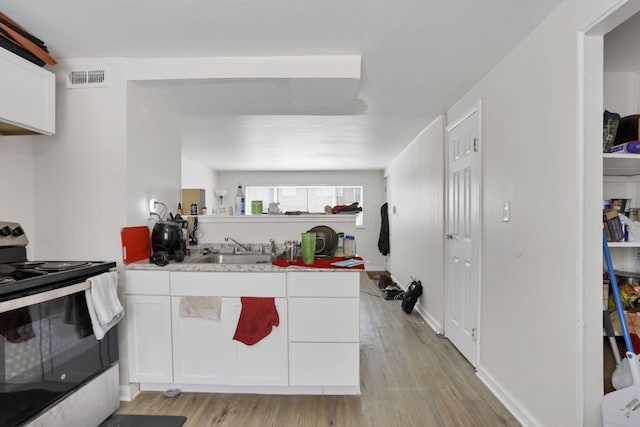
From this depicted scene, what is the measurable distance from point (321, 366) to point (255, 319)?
1.81ft

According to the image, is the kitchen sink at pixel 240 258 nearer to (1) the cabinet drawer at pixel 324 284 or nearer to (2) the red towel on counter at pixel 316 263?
(2) the red towel on counter at pixel 316 263

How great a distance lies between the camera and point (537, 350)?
1745 millimetres

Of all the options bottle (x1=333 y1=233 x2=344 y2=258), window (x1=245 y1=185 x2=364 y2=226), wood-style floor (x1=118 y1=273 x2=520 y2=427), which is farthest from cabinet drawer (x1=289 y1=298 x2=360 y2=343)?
window (x1=245 y1=185 x2=364 y2=226)

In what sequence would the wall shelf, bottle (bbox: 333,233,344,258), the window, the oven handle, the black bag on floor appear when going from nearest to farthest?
the oven handle < the wall shelf < bottle (bbox: 333,233,344,258) < the black bag on floor < the window

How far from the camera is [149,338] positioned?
2162mm

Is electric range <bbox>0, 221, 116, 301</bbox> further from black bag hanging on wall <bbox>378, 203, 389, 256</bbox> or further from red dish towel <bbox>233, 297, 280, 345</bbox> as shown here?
black bag hanging on wall <bbox>378, 203, 389, 256</bbox>

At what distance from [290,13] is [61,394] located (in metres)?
2.32

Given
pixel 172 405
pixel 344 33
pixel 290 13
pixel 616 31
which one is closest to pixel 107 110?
pixel 290 13

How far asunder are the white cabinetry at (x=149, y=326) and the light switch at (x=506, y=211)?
7.69 ft

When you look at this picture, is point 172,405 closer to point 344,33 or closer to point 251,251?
point 251,251

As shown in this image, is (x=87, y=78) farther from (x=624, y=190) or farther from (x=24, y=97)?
(x=624, y=190)

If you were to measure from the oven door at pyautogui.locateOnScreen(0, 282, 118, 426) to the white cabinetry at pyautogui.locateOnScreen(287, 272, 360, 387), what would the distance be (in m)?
1.20

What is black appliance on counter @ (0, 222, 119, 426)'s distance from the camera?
1375 mm

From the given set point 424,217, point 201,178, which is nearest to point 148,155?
point 424,217
